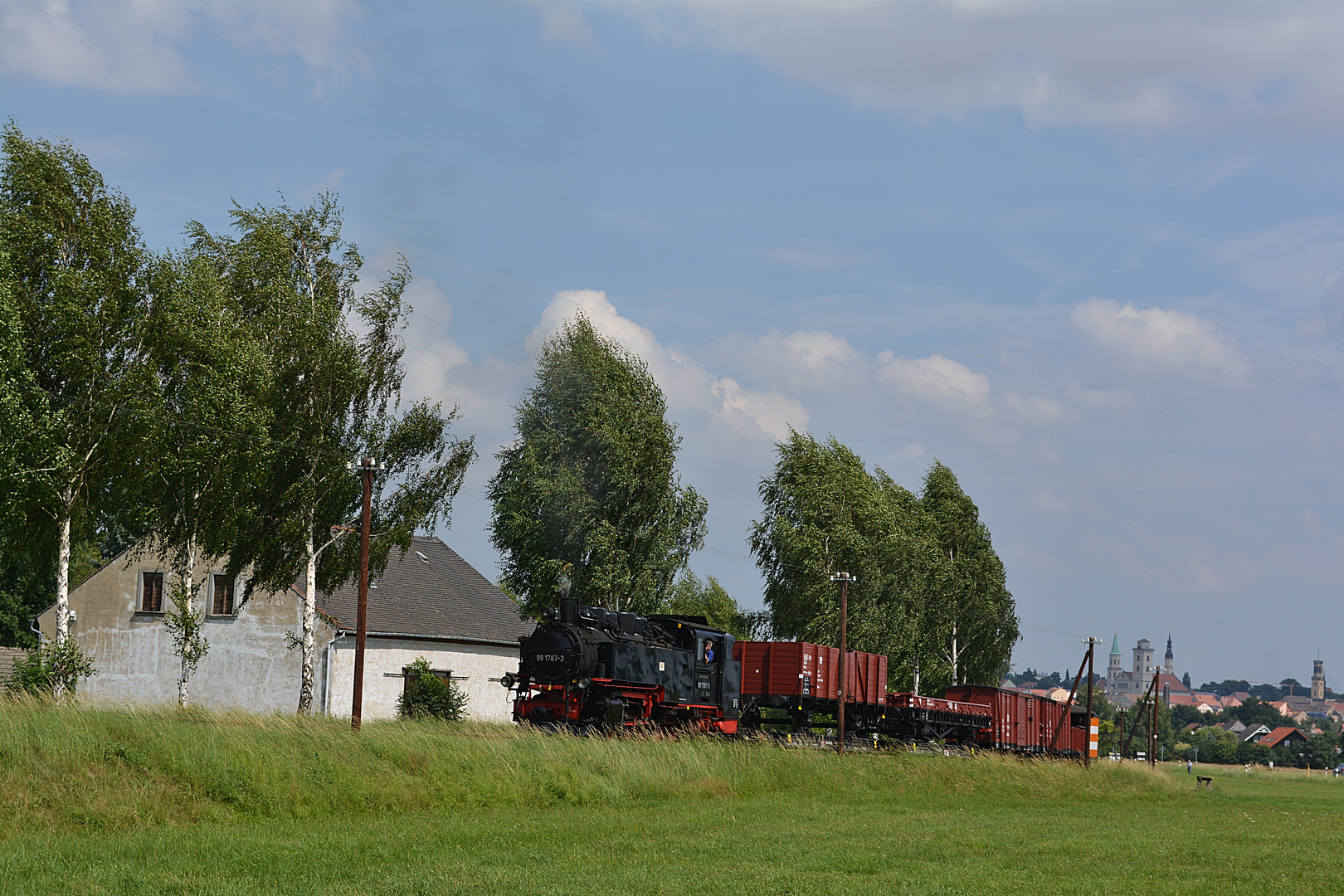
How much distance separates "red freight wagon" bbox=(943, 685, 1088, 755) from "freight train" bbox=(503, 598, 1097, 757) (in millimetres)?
100

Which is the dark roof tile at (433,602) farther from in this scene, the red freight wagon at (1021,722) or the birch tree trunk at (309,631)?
the red freight wagon at (1021,722)

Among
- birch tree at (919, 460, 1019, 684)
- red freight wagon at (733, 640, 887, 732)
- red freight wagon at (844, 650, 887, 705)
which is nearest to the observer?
red freight wagon at (733, 640, 887, 732)

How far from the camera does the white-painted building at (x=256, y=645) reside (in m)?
41.8

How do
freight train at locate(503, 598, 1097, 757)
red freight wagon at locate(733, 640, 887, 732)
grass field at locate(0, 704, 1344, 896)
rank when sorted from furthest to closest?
red freight wagon at locate(733, 640, 887, 732) < freight train at locate(503, 598, 1097, 757) < grass field at locate(0, 704, 1344, 896)

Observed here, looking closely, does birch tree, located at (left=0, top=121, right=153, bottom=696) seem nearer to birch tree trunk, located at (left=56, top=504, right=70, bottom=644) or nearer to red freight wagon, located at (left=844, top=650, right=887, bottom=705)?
birch tree trunk, located at (left=56, top=504, right=70, bottom=644)

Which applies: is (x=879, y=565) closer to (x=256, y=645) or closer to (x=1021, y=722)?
(x=1021, y=722)

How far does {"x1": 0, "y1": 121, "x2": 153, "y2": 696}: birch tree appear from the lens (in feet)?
83.9

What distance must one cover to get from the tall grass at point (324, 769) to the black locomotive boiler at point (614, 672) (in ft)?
7.04

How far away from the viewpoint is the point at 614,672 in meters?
28.5

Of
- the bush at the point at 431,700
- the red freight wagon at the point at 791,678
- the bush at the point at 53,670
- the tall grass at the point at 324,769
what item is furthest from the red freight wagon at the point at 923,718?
the bush at the point at 53,670

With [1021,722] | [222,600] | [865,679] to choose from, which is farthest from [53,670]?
[1021,722]

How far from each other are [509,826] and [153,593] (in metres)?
31.8

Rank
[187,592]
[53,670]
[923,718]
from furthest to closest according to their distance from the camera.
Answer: [923,718]
[187,592]
[53,670]

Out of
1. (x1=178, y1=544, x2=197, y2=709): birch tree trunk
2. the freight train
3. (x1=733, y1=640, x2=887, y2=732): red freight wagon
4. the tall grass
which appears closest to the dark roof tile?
the freight train
